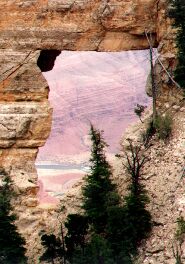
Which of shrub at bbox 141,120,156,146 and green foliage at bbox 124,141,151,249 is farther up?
shrub at bbox 141,120,156,146

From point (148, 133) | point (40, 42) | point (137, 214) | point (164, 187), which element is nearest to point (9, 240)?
point (137, 214)

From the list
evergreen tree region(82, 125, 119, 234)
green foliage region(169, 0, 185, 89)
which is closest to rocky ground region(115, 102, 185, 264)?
evergreen tree region(82, 125, 119, 234)

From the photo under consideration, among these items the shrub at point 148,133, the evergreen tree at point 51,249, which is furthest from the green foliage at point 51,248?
the shrub at point 148,133

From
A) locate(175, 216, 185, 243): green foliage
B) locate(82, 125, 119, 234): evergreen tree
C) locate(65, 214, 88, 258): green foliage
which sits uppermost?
locate(82, 125, 119, 234): evergreen tree

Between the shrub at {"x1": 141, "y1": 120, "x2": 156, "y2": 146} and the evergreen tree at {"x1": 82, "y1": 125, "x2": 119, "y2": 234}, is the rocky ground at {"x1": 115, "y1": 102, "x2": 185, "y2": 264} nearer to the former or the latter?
the shrub at {"x1": 141, "y1": 120, "x2": 156, "y2": 146}

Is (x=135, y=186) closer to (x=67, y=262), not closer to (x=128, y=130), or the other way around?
(x=67, y=262)

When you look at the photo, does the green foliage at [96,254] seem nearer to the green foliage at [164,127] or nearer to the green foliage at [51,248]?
the green foliage at [51,248]

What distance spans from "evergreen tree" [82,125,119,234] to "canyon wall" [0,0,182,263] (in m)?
3.27

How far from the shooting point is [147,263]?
92.0 ft

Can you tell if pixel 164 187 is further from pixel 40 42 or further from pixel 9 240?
pixel 40 42

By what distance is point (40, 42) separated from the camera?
111ft

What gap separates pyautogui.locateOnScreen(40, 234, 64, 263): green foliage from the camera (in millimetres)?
29855

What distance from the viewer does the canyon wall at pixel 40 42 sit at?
33.4 m

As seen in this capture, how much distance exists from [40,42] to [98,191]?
631 cm
